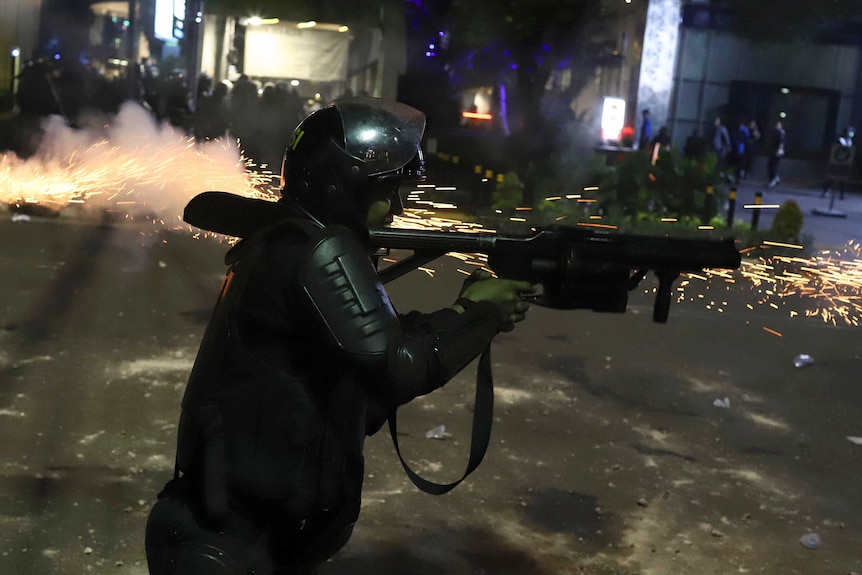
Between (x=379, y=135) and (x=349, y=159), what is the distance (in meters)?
0.10

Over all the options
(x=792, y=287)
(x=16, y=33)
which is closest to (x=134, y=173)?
(x=792, y=287)

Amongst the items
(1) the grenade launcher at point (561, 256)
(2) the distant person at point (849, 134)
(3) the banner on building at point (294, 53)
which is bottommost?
(1) the grenade launcher at point (561, 256)

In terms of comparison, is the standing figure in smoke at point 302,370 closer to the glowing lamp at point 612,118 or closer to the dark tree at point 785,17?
the glowing lamp at point 612,118

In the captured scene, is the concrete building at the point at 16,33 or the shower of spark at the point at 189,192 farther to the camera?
the concrete building at the point at 16,33

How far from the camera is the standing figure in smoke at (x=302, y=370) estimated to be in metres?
2.21

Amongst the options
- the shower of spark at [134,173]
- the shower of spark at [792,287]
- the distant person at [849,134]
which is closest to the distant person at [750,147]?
the distant person at [849,134]

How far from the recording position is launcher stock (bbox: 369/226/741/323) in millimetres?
2752

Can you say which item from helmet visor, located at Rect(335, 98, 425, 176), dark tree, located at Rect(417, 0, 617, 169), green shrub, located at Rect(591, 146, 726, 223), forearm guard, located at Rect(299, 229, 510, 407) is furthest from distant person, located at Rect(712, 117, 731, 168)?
forearm guard, located at Rect(299, 229, 510, 407)

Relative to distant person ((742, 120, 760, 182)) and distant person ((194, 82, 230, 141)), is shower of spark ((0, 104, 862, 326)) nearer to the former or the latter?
distant person ((194, 82, 230, 141))

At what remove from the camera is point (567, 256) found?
276 centimetres

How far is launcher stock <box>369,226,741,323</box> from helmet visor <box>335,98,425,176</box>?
364mm

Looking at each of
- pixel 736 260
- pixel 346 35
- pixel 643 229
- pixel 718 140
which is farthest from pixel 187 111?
pixel 736 260

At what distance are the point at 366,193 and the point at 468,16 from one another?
1495 cm

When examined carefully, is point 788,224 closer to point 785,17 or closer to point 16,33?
point 785,17
